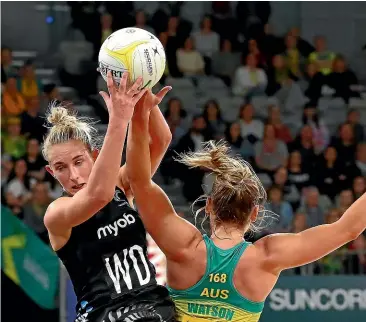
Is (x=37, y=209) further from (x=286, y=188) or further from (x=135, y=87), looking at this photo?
(x=135, y=87)

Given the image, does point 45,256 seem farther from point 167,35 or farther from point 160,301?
point 160,301

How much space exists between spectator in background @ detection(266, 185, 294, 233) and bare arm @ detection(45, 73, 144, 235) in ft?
21.7

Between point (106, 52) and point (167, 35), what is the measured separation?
8476mm

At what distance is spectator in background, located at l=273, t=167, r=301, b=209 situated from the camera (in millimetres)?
10430

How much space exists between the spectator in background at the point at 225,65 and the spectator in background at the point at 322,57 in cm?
113

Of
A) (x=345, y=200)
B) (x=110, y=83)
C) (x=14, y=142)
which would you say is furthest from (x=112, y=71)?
(x=345, y=200)

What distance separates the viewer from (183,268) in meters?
3.40

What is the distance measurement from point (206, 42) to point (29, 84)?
2.57 metres

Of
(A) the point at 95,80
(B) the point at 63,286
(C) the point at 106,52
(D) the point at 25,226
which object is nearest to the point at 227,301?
(C) the point at 106,52

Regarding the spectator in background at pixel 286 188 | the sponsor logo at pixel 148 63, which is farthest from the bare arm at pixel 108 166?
the spectator in background at pixel 286 188

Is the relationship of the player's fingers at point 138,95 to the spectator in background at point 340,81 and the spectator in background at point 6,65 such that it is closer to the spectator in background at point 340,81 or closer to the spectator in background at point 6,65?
the spectator in background at point 6,65

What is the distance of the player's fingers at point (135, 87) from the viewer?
325 centimetres

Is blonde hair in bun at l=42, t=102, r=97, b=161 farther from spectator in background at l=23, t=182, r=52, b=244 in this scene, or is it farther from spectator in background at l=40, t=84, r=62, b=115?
spectator in background at l=40, t=84, r=62, b=115

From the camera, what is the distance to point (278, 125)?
11445 millimetres
